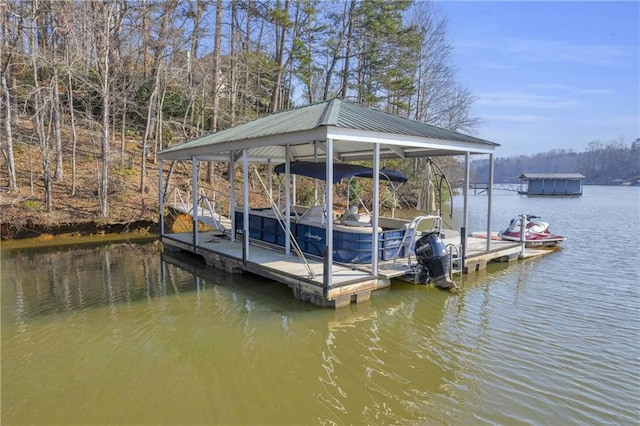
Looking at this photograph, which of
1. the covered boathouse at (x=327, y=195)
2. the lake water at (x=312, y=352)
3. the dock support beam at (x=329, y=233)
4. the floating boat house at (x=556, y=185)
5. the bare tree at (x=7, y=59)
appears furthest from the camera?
the floating boat house at (x=556, y=185)

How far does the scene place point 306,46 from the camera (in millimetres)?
21375

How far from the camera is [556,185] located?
48.6 m

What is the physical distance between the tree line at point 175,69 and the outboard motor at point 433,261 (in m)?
11.8

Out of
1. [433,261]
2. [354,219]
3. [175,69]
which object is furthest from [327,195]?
[175,69]

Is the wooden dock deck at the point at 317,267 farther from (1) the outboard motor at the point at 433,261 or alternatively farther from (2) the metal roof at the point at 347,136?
(2) the metal roof at the point at 347,136

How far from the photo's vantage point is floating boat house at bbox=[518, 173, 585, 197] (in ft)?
155

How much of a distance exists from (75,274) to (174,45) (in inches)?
490

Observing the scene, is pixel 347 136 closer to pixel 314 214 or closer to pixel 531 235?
pixel 314 214

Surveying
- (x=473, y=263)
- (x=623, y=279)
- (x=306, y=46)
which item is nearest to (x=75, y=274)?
(x=473, y=263)

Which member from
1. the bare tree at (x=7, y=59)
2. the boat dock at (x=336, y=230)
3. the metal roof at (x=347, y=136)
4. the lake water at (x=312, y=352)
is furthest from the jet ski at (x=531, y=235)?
the bare tree at (x=7, y=59)

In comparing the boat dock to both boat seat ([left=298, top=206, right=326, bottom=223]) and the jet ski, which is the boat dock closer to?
boat seat ([left=298, top=206, right=326, bottom=223])

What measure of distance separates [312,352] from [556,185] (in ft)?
174

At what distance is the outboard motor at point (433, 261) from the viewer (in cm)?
734

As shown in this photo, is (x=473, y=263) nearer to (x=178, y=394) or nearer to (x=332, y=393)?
(x=332, y=393)
